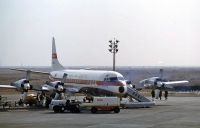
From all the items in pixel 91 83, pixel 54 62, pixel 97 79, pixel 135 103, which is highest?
pixel 54 62

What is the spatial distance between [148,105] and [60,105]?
1196 centimetres

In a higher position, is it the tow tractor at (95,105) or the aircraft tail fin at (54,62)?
the aircraft tail fin at (54,62)

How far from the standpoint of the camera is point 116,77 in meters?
49.0

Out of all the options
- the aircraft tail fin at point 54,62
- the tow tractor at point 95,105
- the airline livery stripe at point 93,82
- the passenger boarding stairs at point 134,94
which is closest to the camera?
the tow tractor at point 95,105

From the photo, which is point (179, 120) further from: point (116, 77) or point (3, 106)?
point (3, 106)

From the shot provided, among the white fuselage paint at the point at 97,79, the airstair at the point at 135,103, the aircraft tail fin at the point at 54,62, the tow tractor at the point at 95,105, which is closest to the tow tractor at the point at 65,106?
the tow tractor at the point at 95,105

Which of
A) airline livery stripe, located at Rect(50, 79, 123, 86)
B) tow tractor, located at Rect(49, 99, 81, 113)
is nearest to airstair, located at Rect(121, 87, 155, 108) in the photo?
airline livery stripe, located at Rect(50, 79, 123, 86)

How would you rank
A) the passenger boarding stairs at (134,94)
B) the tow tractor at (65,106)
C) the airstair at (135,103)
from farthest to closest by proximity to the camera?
1. the passenger boarding stairs at (134,94)
2. the airstair at (135,103)
3. the tow tractor at (65,106)

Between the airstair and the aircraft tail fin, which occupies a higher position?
the aircraft tail fin

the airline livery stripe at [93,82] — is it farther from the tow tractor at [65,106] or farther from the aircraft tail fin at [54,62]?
the aircraft tail fin at [54,62]

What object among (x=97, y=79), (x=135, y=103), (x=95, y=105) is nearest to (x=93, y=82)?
(x=97, y=79)

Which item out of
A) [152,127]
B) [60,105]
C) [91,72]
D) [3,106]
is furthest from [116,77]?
[152,127]

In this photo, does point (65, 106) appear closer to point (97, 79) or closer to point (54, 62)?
point (97, 79)

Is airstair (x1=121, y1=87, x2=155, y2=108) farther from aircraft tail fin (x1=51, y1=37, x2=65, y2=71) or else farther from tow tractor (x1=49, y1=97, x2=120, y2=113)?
aircraft tail fin (x1=51, y1=37, x2=65, y2=71)
